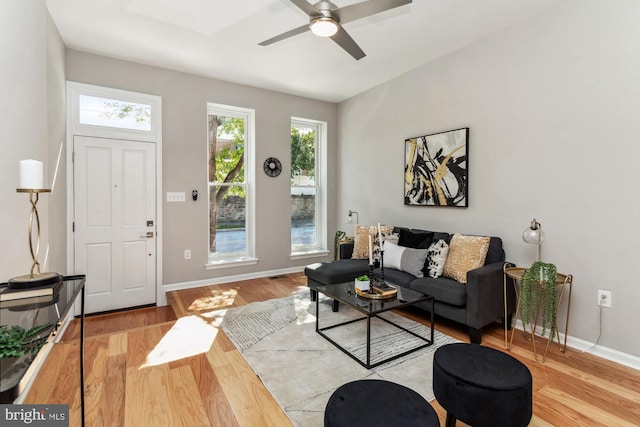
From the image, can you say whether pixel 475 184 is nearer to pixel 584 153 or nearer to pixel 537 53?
pixel 584 153

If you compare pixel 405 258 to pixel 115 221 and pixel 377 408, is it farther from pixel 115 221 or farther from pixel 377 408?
pixel 115 221

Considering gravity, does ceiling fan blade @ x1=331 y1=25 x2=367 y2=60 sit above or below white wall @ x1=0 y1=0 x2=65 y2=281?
above

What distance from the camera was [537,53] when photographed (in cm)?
287

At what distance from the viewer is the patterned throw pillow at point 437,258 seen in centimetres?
315

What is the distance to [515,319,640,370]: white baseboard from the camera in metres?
2.35

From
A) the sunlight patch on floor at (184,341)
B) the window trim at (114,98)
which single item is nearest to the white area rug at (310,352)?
the sunlight patch on floor at (184,341)

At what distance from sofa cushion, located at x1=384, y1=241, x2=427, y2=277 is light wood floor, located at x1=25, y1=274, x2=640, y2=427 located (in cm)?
64

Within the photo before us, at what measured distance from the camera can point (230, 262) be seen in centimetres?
462

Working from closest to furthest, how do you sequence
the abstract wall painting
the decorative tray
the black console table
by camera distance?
the black console table → the decorative tray → the abstract wall painting

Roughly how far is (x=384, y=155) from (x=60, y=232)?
3.95 meters

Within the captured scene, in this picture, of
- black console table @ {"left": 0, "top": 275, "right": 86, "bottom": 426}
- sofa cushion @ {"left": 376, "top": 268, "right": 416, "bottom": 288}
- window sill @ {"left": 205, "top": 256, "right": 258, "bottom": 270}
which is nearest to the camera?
black console table @ {"left": 0, "top": 275, "right": 86, "bottom": 426}

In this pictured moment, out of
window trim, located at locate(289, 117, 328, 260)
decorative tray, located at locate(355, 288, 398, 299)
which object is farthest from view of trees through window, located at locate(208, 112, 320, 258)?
decorative tray, located at locate(355, 288, 398, 299)

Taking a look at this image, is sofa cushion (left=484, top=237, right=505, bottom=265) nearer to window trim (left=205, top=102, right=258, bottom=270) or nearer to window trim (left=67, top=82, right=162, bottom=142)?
window trim (left=205, top=102, right=258, bottom=270)

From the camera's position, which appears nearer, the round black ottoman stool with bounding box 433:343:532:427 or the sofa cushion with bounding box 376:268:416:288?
the round black ottoman stool with bounding box 433:343:532:427
